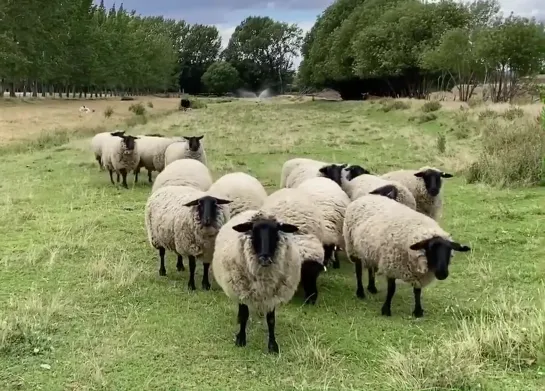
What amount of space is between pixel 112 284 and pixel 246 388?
3.16 m

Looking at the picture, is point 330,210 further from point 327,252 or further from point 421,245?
point 421,245

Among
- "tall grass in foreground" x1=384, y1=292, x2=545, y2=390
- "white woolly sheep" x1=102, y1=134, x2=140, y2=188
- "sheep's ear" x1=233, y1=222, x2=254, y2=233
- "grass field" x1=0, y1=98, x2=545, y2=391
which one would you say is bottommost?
"grass field" x1=0, y1=98, x2=545, y2=391

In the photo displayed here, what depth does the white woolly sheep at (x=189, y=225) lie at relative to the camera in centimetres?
763

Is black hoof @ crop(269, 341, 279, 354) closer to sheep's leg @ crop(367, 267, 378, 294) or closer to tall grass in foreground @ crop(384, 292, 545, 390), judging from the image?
tall grass in foreground @ crop(384, 292, 545, 390)

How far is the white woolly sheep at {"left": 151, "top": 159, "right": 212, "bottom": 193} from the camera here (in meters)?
10.1

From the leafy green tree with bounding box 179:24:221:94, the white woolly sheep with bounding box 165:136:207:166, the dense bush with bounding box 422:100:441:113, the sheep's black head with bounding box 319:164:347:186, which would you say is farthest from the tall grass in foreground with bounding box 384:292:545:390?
the leafy green tree with bounding box 179:24:221:94

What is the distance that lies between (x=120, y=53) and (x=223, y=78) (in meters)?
31.4

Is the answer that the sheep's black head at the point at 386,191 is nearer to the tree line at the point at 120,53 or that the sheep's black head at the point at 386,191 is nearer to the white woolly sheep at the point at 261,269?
the white woolly sheep at the point at 261,269

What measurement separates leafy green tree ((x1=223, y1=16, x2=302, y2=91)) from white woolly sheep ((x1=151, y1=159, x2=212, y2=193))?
111009 mm

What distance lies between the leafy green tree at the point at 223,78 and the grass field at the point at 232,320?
103 metres

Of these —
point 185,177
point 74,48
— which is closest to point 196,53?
point 74,48

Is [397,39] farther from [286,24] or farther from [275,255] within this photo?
[286,24]

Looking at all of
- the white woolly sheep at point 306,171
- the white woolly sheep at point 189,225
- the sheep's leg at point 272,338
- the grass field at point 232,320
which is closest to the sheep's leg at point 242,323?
the grass field at point 232,320

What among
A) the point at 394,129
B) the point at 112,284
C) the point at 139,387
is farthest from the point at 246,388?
the point at 394,129
